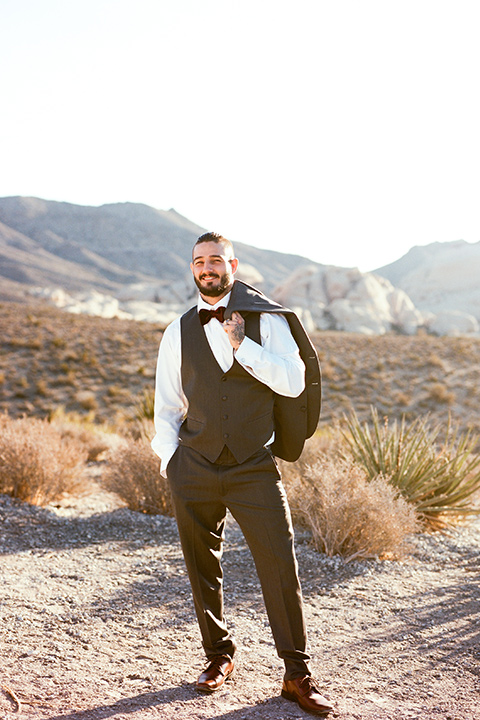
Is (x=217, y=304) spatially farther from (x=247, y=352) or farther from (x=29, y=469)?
(x=29, y=469)

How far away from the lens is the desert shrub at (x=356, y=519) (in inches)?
228

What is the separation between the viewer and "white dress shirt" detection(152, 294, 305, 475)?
2.99 meters

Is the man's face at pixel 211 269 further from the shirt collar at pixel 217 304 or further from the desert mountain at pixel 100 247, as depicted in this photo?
the desert mountain at pixel 100 247

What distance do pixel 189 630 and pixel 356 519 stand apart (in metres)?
2.00

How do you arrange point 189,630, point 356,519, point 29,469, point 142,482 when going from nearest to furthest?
point 189,630
point 356,519
point 29,469
point 142,482

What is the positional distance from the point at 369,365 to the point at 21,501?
24060 mm

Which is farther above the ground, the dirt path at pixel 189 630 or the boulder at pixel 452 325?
the boulder at pixel 452 325

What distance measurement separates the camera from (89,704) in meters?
3.16

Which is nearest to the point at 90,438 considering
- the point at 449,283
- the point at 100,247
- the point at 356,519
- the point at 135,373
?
the point at 356,519

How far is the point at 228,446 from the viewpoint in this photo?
3.05 meters

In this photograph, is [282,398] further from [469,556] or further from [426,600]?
[469,556]

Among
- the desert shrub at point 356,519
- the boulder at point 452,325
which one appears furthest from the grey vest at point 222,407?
the boulder at point 452,325

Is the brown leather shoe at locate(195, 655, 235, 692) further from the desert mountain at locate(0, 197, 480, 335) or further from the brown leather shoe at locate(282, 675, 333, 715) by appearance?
the desert mountain at locate(0, 197, 480, 335)

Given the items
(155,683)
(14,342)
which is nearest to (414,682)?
(155,683)
